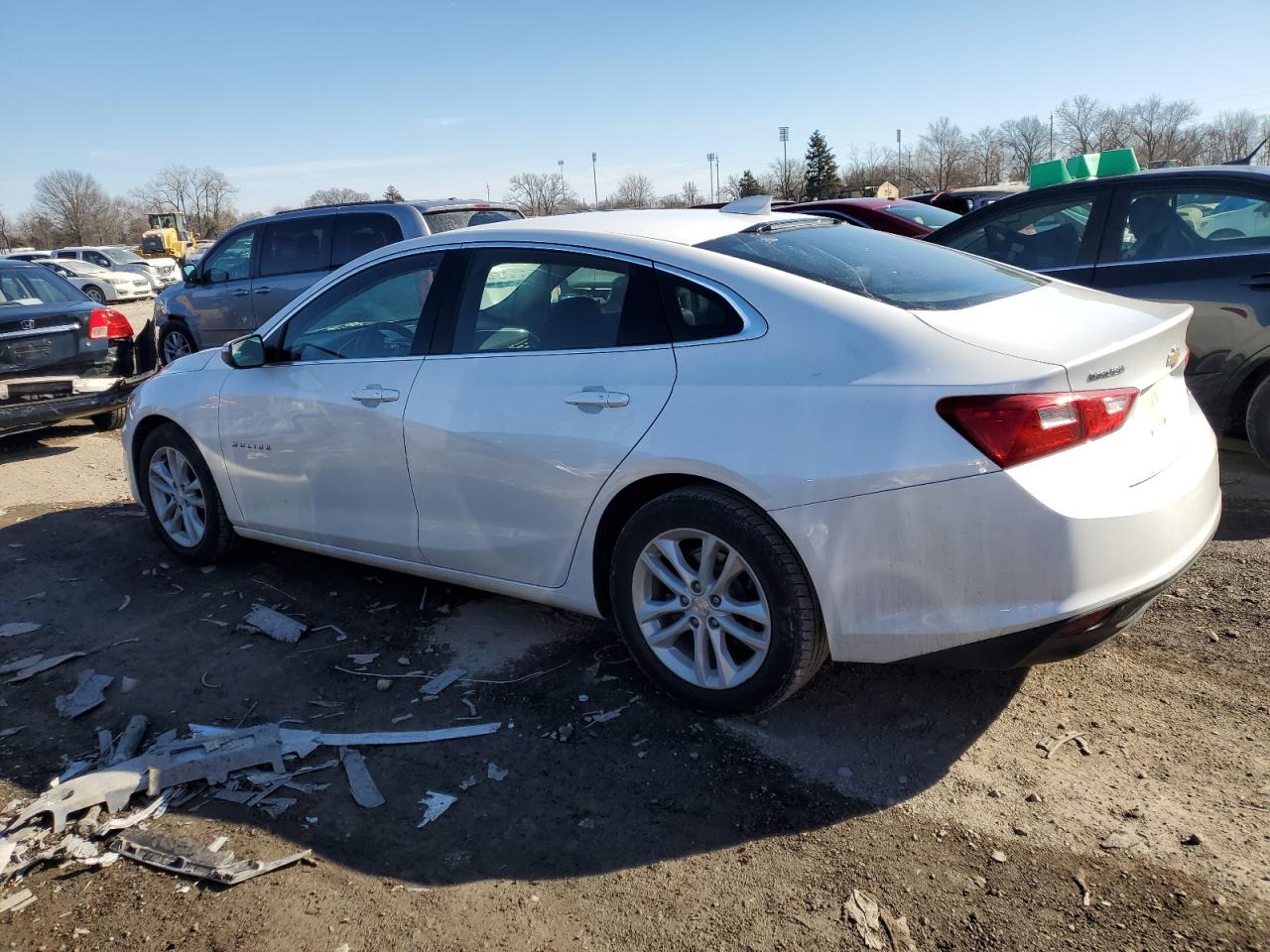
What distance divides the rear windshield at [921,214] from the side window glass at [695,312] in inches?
314

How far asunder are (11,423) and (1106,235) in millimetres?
8088

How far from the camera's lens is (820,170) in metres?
67.6

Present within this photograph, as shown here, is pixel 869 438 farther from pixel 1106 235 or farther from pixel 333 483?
pixel 1106 235

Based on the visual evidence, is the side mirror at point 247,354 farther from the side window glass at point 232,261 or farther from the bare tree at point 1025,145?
the bare tree at point 1025,145

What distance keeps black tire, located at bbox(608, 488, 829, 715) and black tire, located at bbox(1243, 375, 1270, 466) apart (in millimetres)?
3855

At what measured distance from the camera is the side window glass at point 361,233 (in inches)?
355

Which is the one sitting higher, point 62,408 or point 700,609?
point 62,408

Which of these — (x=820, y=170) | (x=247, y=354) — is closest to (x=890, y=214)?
(x=247, y=354)

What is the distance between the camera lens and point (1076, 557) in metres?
2.72

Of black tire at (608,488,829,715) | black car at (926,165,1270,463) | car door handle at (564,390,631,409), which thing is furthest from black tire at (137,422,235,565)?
black car at (926,165,1270,463)

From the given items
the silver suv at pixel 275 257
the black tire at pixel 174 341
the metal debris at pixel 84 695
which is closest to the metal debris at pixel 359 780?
the metal debris at pixel 84 695

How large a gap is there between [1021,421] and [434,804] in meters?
2.09

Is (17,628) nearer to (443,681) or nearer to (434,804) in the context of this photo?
(443,681)

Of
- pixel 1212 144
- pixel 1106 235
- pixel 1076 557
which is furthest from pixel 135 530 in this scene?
pixel 1212 144
